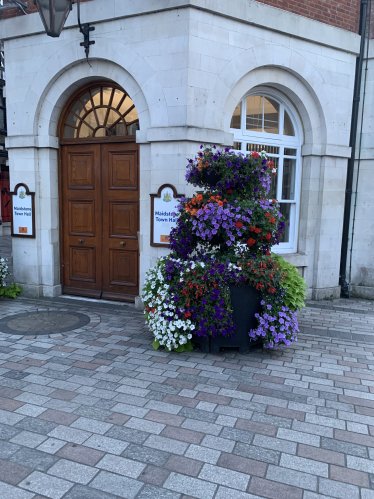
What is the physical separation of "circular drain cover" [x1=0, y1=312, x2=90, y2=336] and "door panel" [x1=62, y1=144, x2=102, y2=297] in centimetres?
104

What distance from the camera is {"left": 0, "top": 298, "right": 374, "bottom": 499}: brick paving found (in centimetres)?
264

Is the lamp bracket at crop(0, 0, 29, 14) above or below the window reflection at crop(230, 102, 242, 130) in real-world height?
above

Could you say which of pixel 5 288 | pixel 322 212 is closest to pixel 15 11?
pixel 5 288

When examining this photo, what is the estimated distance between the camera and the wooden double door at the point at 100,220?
22.4ft

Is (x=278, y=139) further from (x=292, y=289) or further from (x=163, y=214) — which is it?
(x=292, y=289)

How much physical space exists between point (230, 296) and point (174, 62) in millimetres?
3538

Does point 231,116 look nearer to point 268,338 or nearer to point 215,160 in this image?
point 215,160

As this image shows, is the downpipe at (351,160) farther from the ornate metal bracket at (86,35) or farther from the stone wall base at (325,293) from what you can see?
the ornate metal bracket at (86,35)

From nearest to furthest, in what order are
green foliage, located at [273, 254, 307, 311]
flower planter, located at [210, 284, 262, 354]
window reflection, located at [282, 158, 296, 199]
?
1. flower planter, located at [210, 284, 262, 354]
2. green foliage, located at [273, 254, 307, 311]
3. window reflection, located at [282, 158, 296, 199]

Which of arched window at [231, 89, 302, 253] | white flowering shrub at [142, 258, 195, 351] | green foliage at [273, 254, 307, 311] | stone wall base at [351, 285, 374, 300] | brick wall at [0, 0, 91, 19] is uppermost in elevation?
brick wall at [0, 0, 91, 19]

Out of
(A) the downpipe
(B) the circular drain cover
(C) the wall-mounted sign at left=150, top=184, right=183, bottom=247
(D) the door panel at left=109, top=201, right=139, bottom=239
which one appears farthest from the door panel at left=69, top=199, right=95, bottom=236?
(A) the downpipe

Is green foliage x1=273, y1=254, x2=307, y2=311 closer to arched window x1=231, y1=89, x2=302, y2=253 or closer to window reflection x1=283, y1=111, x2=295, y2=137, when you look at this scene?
arched window x1=231, y1=89, x2=302, y2=253

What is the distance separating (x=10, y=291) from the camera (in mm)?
7250

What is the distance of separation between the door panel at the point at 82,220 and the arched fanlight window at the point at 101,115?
0.97 feet
